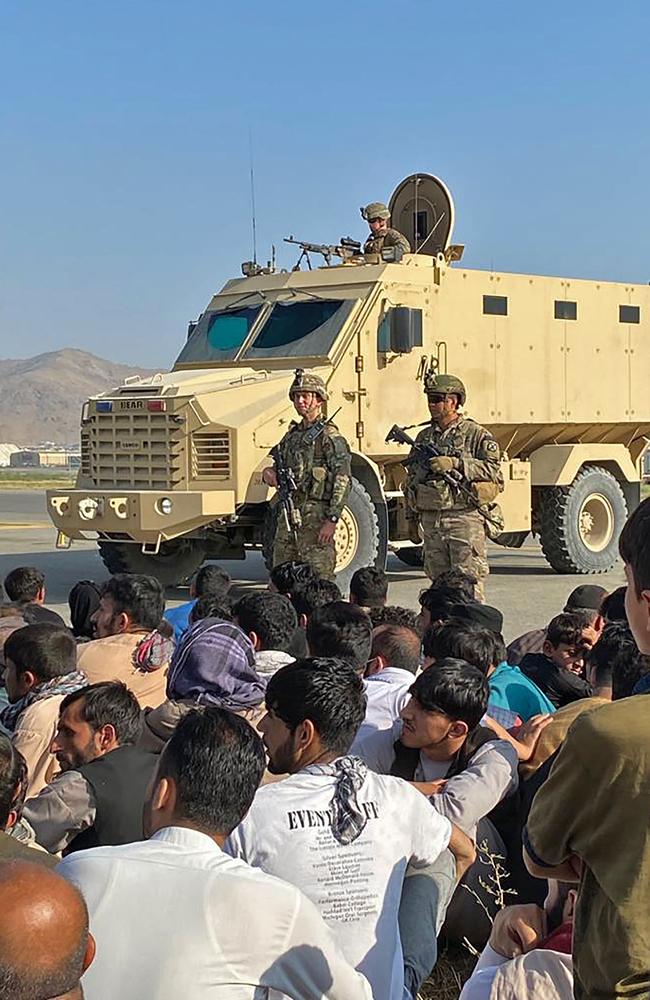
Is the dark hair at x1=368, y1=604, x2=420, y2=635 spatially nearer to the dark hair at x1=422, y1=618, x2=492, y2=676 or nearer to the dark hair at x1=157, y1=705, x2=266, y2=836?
the dark hair at x1=422, y1=618, x2=492, y2=676

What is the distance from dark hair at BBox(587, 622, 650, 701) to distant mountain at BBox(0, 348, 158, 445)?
109262 mm

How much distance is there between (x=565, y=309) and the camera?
Answer: 42.2ft

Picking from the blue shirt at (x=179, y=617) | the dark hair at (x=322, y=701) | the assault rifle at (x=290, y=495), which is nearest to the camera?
the dark hair at (x=322, y=701)

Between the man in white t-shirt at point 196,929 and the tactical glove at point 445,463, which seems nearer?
the man in white t-shirt at point 196,929

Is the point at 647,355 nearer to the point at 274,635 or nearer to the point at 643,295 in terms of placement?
the point at 643,295

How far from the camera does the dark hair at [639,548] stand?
203 cm

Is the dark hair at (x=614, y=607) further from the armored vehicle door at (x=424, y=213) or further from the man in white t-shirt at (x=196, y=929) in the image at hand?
the armored vehicle door at (x=424, y=213)

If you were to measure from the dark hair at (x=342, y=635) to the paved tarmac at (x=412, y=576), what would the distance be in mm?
4348

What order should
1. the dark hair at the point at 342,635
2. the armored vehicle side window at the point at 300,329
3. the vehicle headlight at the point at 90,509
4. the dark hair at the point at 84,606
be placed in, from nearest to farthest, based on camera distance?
the dark hair at the point at 342,635, the dark hair at the point at 84,606, the vehicle headlight at the point at 90,509, the armored vehicle side window at the point at 300,329

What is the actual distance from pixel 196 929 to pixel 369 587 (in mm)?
4456

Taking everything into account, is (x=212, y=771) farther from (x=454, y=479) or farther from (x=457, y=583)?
(x=454, y=479)

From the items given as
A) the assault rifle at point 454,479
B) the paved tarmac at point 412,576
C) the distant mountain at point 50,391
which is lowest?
the paved tarmac at point 412,576

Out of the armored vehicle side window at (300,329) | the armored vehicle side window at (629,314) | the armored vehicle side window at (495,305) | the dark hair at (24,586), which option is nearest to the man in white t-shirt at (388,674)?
the dark hair at (24,586)

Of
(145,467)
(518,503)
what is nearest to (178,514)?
(145,467)
